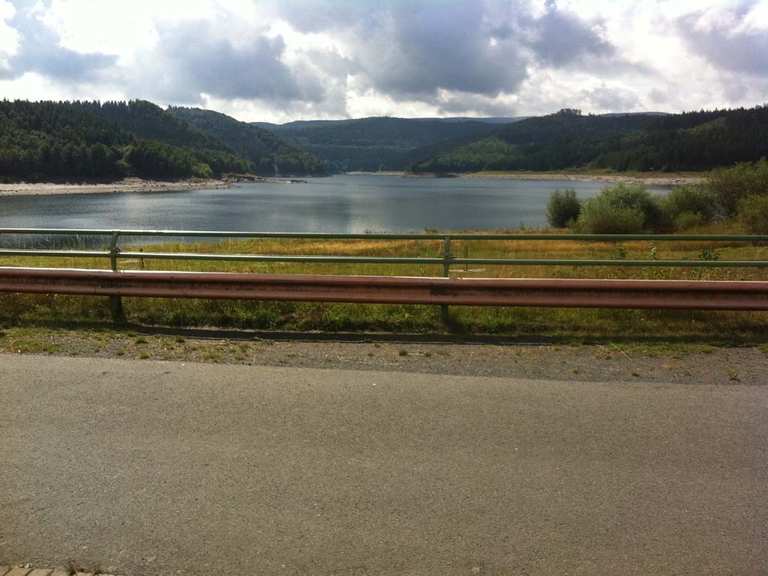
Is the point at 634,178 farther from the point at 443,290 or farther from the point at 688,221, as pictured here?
the point at 443,290

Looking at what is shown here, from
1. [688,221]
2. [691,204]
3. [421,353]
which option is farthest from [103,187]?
[421,353]

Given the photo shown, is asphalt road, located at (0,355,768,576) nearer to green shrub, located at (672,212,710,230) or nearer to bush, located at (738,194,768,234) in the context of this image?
bush, located at (738,194,768,234)

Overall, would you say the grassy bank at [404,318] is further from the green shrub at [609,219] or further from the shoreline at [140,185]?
the shoreline at [140,185]

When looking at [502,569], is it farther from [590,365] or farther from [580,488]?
[590,365]

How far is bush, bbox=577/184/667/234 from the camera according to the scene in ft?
133

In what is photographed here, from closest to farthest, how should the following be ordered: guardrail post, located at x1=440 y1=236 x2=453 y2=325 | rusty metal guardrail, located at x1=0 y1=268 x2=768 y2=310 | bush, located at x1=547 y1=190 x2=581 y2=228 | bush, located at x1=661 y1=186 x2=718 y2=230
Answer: rusty metal guardrail, located at x1=0 y1=268 x2=768 y2=310, guardrail post, located at x1=440 y1=236 x2=453 y2=325, bush, located at x1=661 y1=186 x2=718 y2=230, bush, located at x1=547 y1=190 x2=581 y2=228

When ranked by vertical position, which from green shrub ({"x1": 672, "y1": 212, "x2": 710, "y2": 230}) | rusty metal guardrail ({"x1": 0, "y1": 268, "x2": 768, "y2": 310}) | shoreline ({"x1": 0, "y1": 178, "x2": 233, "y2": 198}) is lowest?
green shrub ({"x1": 672, "y1": 212, "x2": 710, "y2": 230})

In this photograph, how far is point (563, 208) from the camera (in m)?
49.8

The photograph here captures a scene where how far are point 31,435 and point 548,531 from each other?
3384mm

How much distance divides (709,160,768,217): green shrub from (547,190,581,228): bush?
929 cm

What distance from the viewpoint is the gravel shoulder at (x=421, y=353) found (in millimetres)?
5922

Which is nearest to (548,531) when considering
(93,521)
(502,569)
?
(502,569)

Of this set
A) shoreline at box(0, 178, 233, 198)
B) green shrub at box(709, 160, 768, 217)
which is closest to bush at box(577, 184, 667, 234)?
green shrub at box(709, 160, 768, 217)

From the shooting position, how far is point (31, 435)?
14.5 feet
